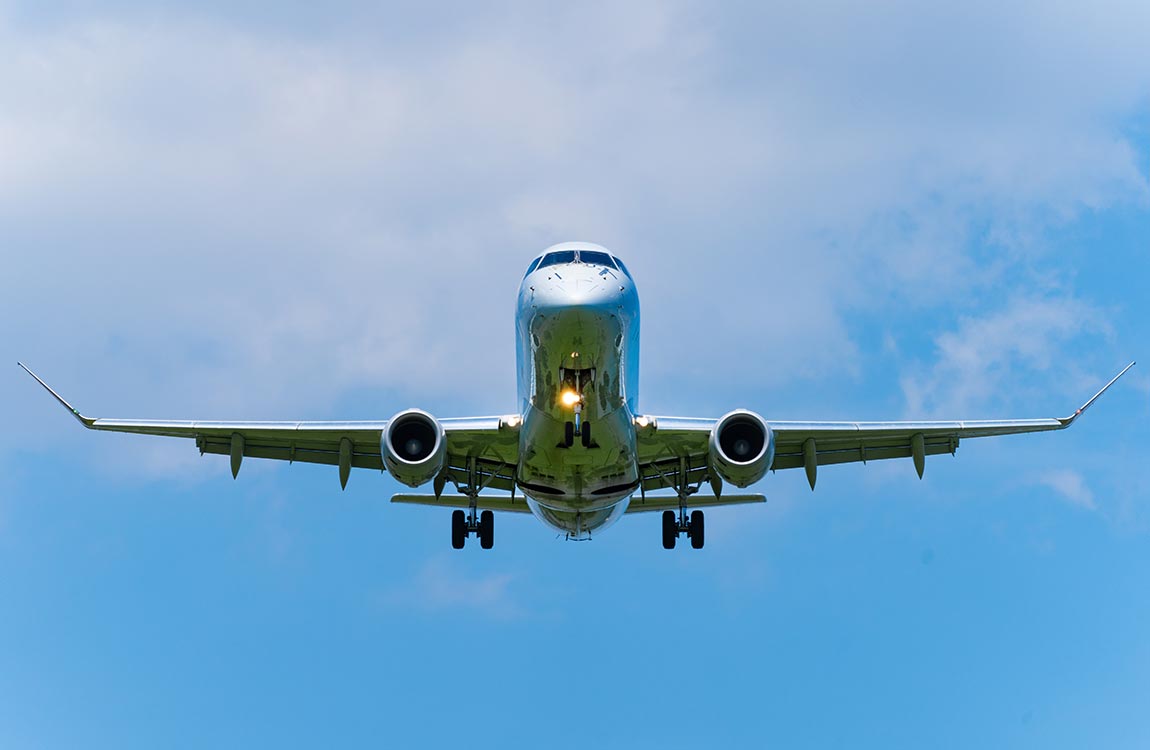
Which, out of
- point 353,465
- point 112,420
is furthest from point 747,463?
point 112,420

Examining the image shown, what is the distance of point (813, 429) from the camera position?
98.6 ft

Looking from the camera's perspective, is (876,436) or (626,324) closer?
(626,324)

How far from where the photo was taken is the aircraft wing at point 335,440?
95.6 ft

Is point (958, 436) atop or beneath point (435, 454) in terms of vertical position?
atop

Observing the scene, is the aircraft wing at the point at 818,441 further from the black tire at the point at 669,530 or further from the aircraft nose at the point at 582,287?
the aircraft nose at the point at 582,287

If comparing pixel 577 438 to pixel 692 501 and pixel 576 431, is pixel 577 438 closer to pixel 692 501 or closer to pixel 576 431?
pixel 576 431

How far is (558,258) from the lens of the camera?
86.0 feet

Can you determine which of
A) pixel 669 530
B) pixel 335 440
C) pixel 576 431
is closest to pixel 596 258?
pixel 576 431

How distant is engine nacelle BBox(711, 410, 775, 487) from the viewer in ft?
90.6

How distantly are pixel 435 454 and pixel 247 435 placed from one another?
5.90m

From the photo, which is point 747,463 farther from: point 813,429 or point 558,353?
point 558,353

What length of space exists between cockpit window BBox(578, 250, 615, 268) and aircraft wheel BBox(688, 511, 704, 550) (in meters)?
9.17

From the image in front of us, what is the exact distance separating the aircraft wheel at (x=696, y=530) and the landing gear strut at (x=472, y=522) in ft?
16.1

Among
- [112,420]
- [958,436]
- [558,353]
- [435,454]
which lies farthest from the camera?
[958,436]
